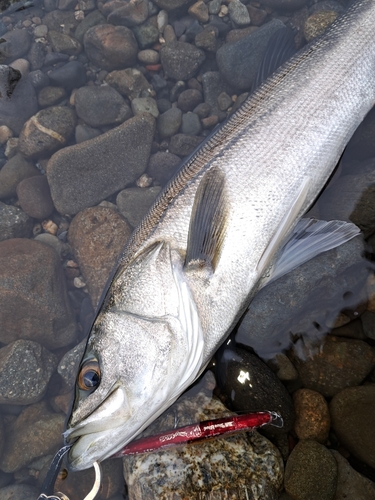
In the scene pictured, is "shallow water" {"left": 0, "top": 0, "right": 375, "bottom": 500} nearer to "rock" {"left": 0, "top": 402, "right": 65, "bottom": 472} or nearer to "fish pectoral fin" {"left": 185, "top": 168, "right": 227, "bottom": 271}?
"rock" {"left": 0, "top": 402, "right": 65, "bottom": 472}

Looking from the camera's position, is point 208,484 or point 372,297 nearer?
point 208,484

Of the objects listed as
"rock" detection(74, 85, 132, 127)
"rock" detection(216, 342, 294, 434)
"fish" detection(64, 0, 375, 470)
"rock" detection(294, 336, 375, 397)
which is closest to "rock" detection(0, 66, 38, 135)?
"rock" detection(74, 85, 132, 127)

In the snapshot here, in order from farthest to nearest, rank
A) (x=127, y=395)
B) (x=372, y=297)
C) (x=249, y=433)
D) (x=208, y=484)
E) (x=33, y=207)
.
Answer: (x=33, y=207), (x=372, y=297), (x=249, y=433), (x=208, y=484), (x=127, y=395)

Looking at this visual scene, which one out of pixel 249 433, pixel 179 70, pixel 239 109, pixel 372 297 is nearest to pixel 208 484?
pixel 249 433

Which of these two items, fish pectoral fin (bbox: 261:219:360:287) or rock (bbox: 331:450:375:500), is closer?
rock (bbox: 331:450:375:500)

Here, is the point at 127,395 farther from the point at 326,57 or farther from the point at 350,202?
the point at 326,57

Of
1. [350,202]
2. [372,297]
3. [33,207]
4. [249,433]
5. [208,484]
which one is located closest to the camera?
[208,484]

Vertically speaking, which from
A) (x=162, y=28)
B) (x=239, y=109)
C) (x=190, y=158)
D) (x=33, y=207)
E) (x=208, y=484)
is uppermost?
(x=162, y=28)
